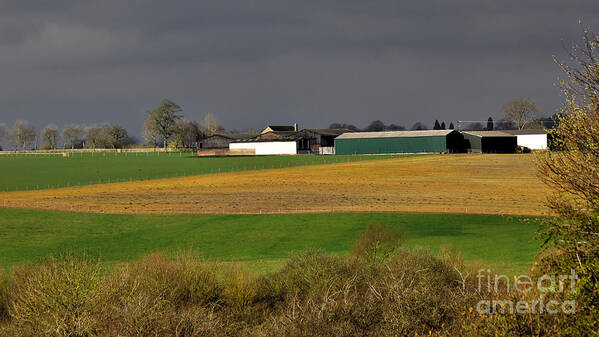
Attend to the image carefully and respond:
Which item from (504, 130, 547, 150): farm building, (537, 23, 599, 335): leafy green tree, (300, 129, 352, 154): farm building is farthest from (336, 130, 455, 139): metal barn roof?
(537, 23, 599, 335): leafy green tree

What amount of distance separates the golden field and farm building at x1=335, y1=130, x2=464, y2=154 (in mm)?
42505

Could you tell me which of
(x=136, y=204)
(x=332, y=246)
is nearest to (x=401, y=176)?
(x=136, y=204)

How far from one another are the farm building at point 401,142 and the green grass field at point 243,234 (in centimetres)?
8102

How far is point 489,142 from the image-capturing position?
385ft

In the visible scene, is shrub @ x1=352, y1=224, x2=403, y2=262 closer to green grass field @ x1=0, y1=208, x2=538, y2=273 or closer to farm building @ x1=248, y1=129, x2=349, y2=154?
green grass field @ x1=0, y1=208, x2=538, y2=273

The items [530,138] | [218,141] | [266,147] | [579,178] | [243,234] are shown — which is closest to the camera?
[579,178]

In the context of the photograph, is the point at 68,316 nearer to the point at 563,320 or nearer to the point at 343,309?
the point at 343,309

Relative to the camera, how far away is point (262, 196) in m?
52.8

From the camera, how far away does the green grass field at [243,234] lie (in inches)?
1204

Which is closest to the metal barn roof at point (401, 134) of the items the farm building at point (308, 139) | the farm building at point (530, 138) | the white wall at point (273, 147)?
the farm building at point (308, 139)

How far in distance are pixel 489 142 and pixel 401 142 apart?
18.6 m

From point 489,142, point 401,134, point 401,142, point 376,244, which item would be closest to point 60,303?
point 376,244

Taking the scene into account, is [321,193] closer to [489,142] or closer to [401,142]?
[489,142]

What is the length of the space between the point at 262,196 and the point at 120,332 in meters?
38.8
